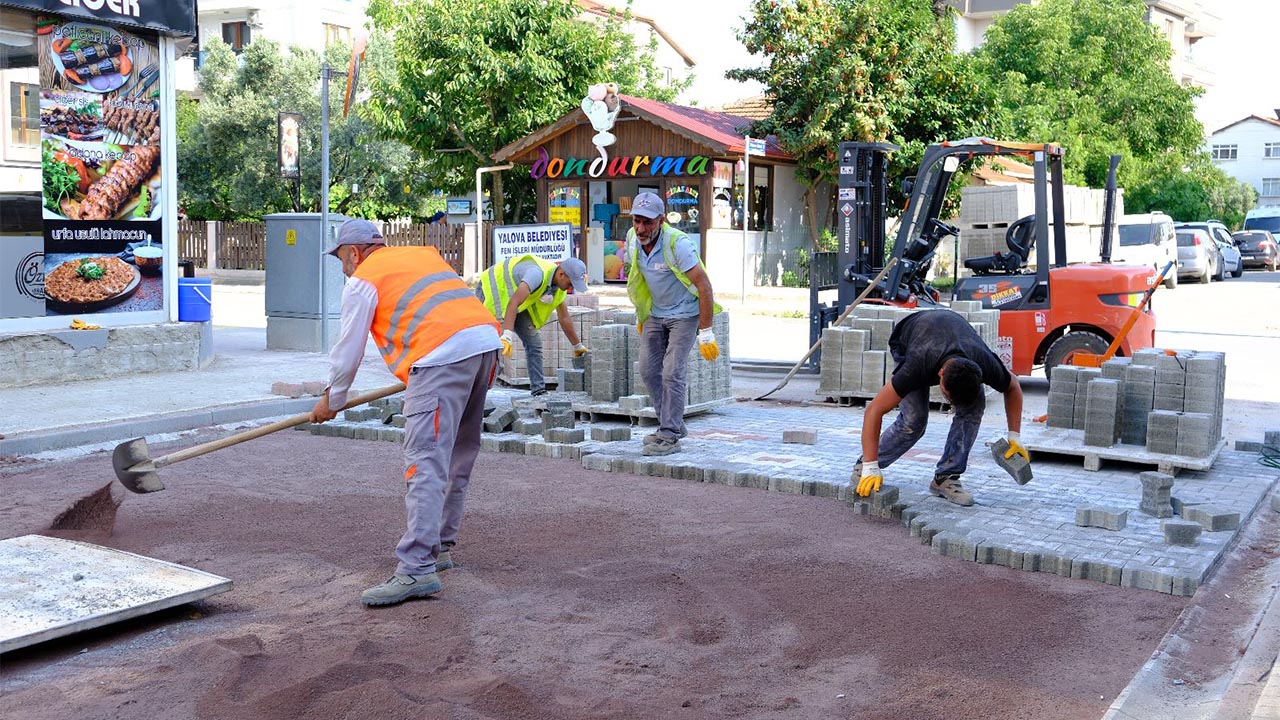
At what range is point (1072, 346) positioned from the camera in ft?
38.8

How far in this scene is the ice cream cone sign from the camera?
84.7 ft

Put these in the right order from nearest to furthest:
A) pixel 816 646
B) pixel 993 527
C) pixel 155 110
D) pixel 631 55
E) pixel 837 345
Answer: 1. pixel 816 646
2. pixel 993 527
3. pixel 837 345
4. pixel 155 110
5. pixel 631 55

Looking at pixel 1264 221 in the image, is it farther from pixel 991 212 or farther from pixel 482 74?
pixel 482 74

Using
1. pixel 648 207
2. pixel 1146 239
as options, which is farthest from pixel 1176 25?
pixel 648 207

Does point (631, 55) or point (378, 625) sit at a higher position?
point (631, 55)

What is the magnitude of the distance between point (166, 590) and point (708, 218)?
2251cm

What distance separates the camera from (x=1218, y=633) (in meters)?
5.07

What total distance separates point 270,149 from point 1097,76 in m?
25.2

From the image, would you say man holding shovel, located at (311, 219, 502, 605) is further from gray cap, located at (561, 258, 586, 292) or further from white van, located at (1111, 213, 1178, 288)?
white van, located at (1111, 213, 1178, 288)

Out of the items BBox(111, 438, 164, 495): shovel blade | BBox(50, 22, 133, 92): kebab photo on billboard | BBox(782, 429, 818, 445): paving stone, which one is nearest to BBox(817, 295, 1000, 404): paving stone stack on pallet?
BBox(782, 429, 818, 445): paving stone

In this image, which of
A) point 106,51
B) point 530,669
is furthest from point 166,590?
point 106,51

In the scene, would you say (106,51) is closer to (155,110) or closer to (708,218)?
A: (155,110)

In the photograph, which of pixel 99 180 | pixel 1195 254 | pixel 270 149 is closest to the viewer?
pixel 99 180

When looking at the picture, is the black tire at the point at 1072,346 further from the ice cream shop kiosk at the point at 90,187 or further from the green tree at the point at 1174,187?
the green tree at the point at 1174,187
